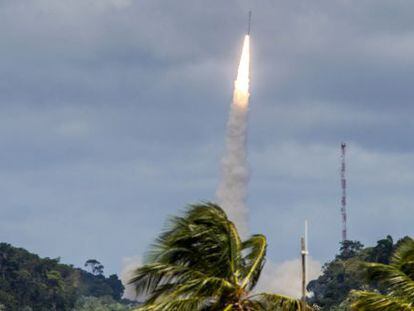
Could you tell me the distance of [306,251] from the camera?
57250 millimetres

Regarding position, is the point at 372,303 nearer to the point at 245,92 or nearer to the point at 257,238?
the point at 257,238

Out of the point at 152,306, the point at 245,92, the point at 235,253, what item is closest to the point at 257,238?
the point at 235,253

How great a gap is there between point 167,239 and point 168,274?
4.24ft

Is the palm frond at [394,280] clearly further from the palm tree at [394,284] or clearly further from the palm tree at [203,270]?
the palm tree at [203,270]

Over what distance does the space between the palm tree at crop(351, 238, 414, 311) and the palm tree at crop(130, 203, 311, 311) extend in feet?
9.29

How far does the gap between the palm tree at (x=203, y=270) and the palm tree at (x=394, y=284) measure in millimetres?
2830

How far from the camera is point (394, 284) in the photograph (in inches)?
2306

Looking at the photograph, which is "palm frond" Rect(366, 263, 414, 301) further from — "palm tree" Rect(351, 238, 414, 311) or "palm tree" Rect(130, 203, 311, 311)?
"palm tree" Rect(130, 203, 311, 311)

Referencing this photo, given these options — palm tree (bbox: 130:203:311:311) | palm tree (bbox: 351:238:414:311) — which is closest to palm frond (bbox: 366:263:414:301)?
palm tree (bbox: 351:238:414:311)

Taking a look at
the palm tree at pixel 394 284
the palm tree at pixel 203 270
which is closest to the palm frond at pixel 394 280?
the palm tree at pixel 394 284

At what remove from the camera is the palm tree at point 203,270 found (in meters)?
55.5

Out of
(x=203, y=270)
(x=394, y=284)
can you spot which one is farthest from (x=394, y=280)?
(x=203, y=270)

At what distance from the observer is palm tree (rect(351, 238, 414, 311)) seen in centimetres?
5662

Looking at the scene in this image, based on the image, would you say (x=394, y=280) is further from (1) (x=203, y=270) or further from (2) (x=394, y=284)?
(1) (x=203, y=270)
